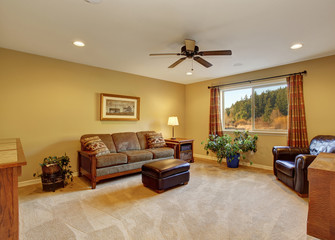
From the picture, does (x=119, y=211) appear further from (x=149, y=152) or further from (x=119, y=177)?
(x=149, y=152)

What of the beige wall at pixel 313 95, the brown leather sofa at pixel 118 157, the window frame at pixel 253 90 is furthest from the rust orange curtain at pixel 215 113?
the brown leather sofa at pixel 118 157

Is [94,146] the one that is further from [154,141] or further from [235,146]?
[235,146]

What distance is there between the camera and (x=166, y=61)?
3.80 metres

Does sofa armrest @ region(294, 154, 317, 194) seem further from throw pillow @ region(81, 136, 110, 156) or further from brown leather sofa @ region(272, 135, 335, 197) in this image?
throw pillow @ region(81, 136, 110, 156)

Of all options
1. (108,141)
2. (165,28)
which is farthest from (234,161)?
(165,28)

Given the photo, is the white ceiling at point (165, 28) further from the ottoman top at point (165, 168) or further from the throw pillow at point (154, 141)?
the ottoman top at point (165, 168)

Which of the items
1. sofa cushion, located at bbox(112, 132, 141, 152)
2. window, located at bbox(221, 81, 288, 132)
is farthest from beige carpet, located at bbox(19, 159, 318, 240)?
window, located at bbox(221, 81, 288, 132)

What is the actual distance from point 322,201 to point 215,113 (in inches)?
155

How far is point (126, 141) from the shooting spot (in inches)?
168

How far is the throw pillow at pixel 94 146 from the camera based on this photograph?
340 centimetres

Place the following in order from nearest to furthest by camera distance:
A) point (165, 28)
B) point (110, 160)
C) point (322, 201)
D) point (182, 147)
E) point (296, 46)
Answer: point (322, 201) → point (165, 28) → point (296, 46) → point (110, 160) → point (182, 147)

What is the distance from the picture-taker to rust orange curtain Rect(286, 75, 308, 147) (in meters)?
3.71

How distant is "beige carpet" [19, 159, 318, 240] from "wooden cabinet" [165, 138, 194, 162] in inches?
54.7

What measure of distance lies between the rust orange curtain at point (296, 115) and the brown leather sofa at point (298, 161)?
0.39 meters
